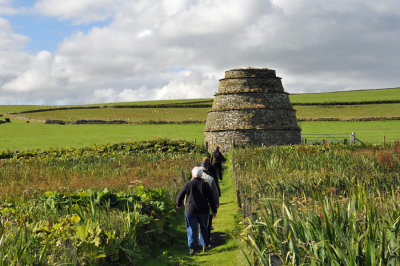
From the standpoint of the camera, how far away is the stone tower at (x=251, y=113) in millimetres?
32438

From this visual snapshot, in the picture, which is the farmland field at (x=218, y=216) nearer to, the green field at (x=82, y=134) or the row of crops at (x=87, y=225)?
the row of crops at (x=87, y=225)

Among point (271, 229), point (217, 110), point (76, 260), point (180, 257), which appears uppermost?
point (217, 110)

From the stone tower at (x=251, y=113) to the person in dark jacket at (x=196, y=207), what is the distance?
921 inches

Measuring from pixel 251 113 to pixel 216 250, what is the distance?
A: 2410cm

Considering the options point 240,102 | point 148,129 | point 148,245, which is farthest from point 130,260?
point 148,129

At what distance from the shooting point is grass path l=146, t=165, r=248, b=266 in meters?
8.29

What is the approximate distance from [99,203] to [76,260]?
2.77 metres

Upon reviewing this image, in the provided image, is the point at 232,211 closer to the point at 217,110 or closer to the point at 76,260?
the point at 76,260

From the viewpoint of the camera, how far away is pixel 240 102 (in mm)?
33156

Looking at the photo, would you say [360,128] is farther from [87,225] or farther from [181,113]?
[87,225]

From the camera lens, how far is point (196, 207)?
29.7 ft

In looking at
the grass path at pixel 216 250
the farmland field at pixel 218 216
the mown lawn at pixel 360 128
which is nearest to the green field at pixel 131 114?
the mown lawn at pixel 360 128

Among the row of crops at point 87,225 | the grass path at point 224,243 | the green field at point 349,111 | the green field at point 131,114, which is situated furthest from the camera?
the green field at point 131,114

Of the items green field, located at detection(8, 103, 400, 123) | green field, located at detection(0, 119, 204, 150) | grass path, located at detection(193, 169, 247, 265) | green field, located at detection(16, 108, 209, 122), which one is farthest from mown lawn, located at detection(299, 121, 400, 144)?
grass path, located at detection(193, 169, 247, 265)
